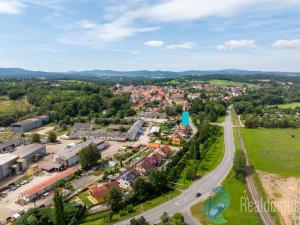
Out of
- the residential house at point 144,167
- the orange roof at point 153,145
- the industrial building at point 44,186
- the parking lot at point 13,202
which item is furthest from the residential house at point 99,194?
the orange roof at point 153,145

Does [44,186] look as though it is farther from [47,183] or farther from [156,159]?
[156,159]

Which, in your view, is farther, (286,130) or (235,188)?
(286,130)

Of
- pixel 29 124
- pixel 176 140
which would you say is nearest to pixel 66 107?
pixel 29 124

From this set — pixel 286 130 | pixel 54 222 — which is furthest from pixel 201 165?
pixel 286 130

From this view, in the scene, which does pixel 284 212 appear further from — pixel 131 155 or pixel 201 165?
pixel 131 155

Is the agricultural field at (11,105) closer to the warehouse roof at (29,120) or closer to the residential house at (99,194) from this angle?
the warehouse roof at (29,120)

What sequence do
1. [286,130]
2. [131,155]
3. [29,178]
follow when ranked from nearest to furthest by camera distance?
[29,178]
[131,155]
[286,130]
